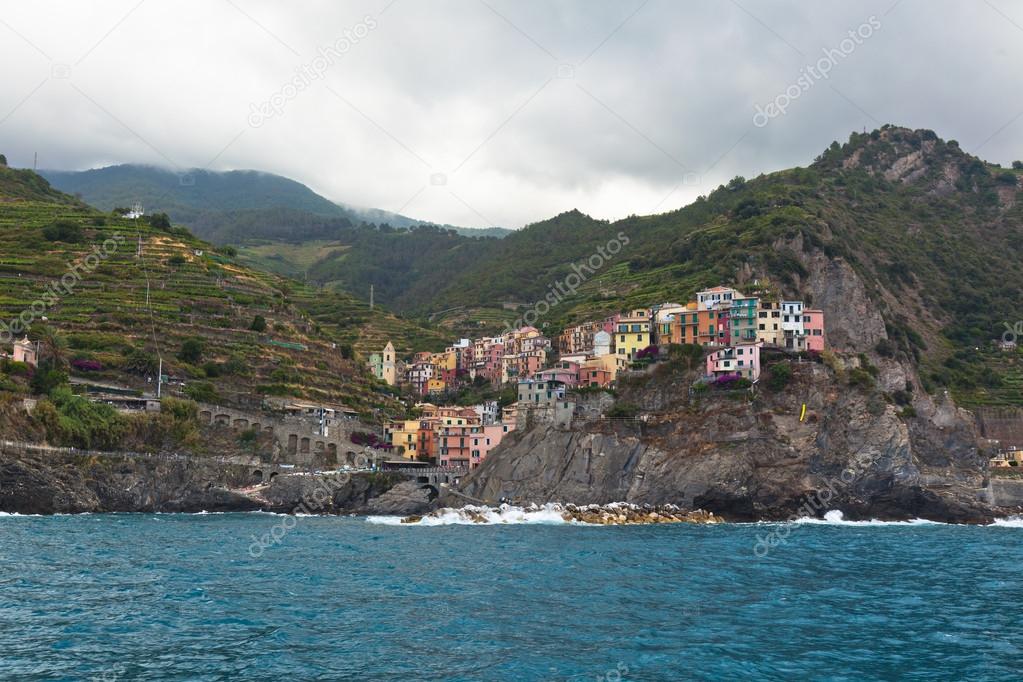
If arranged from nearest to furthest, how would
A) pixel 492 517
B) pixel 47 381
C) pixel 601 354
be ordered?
1. pixel 492 517
2. pixel 47 381
3. pixel 601 354

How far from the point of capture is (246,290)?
124 metres

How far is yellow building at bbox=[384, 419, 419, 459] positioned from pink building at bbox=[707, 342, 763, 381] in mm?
33905

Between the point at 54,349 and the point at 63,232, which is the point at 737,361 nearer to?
the point at 54,349

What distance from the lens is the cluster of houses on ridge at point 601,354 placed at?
89500mm

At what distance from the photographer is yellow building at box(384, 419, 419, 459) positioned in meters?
103

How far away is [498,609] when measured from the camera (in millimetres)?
32156

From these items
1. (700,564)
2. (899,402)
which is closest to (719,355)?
(899,402)

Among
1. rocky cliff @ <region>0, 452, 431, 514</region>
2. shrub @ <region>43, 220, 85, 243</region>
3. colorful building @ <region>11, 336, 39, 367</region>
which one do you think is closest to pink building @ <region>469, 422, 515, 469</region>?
rocky cliff @ <region>0, 452, 431, 514</region>

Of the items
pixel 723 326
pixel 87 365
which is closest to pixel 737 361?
pixel 723 326

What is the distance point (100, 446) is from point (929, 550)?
209 feet

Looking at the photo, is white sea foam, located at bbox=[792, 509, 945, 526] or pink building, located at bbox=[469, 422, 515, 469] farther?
pink building, located at bbox=[469, 422, 515, 469]

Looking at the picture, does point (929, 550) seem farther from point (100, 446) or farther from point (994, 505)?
point (100, 446)
